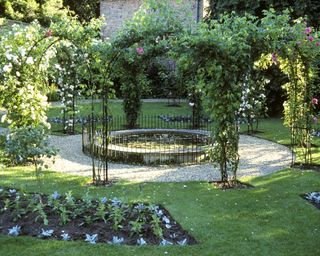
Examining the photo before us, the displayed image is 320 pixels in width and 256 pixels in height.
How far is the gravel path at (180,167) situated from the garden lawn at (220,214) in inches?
19.2

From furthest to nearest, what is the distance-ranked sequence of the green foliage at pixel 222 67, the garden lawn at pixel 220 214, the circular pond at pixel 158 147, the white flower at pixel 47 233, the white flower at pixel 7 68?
the circular pond at pixel 158 147
the white flower at pixel 7 68
the green foliage at pixel 222 67
the white flower at pixel 47 233
the garden lawn at pixel 220 214

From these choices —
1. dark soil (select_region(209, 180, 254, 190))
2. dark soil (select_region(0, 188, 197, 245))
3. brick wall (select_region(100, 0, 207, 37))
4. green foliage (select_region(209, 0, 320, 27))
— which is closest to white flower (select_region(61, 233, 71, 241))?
dark soil (select_region(0, 188, 197, 245))

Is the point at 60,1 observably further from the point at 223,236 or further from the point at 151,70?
the point at 223,236

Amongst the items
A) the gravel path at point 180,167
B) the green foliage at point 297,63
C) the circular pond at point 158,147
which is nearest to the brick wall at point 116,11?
the circular pond at point 158,147

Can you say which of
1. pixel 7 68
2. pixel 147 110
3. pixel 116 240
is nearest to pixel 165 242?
pixel 116 240

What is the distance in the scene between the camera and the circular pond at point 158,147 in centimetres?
994

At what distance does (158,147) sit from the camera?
35.6 feet

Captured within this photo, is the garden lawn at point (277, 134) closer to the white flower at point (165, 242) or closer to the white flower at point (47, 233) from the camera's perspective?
the white flower at point (165, 242)

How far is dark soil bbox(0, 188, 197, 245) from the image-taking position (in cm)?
564

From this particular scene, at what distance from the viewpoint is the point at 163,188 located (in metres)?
7.89

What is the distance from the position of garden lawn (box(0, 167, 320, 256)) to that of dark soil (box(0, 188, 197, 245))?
0.21 meters

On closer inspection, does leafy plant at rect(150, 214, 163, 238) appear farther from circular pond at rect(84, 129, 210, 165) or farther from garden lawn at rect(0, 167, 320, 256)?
circular pond at rect(84, 129, 210, 165)

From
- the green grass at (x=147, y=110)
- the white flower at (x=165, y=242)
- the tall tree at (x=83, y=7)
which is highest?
the tall tree at (x=83, y=7)

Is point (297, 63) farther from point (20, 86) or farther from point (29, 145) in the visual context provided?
point (29, 145)
